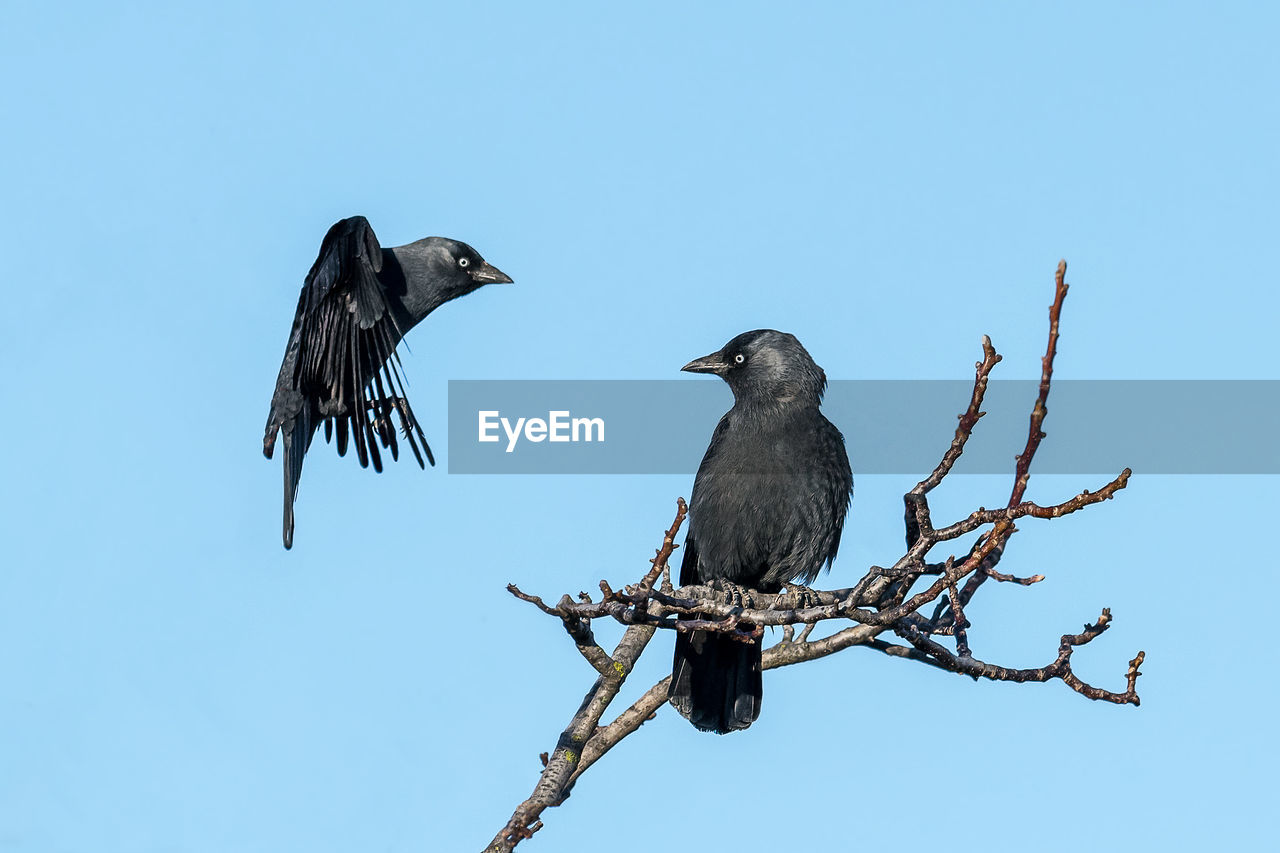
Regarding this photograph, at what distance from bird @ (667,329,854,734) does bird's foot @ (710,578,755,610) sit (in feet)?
0.08

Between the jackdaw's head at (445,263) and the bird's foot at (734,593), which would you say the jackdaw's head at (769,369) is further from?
the jackdaw's head at (445,263)

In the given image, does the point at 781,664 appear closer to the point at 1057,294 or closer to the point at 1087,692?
the point at 1087,692

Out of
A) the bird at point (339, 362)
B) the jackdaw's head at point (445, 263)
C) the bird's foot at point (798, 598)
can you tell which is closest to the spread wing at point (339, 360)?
the bird at point (339, 362)

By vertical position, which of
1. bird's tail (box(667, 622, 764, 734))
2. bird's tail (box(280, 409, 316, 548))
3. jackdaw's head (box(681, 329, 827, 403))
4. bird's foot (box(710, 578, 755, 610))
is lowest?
bird's tail (box(667, 622, 764, 734))

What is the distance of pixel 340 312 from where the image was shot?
708cm

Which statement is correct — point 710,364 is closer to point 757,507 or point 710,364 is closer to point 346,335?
point 757,507

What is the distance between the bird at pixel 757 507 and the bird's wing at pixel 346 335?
1.82 metres

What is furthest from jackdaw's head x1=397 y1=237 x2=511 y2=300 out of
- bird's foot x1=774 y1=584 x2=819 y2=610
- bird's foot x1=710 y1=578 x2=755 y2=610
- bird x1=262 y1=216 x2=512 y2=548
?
bird's foot x1=774 y1=584 x2=819 y2=610

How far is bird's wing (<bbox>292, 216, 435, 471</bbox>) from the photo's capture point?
6.94 meters

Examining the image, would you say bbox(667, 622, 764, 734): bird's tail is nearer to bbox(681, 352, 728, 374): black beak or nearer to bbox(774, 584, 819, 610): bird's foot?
bbox(774, 584, 819, 610): bird's foot

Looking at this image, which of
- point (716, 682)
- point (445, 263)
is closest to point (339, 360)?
point (445, 263)

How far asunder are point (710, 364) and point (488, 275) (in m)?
1.59

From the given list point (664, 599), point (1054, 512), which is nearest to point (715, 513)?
point (664, 599)

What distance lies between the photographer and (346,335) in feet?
23.1
